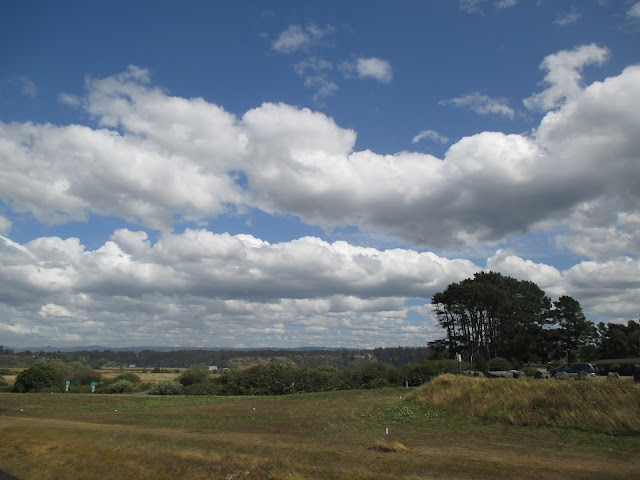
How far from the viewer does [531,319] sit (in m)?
63.4

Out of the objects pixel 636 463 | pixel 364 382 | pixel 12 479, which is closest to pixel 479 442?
pixel 636 463

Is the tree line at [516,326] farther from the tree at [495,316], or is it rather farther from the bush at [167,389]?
the bush at [167,389]

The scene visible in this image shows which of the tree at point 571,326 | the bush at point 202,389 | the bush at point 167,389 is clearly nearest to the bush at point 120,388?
the bush at point 167,389

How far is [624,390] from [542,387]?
3.56 metres

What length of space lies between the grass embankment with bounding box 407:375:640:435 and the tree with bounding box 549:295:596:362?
45486 mm

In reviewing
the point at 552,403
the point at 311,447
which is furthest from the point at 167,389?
the point at 552,403

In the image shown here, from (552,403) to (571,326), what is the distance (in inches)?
1966

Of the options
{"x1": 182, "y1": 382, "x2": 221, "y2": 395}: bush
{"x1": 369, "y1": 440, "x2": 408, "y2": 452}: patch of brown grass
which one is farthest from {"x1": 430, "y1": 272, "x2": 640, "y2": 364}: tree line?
{"x1": 369, "y1": 440, "x2": 408, "y2": 452}: patch of brown grass

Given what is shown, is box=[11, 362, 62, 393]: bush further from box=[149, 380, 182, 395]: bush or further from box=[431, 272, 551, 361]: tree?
box=[431, 272, 551, 361]: tree

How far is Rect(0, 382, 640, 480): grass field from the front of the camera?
12773mm

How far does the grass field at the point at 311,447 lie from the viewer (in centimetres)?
1277

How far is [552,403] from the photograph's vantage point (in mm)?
19297

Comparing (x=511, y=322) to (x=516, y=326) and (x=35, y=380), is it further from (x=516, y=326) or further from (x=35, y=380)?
(x=35, y=380)

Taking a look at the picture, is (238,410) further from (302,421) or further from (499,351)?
(499,351)
